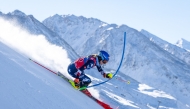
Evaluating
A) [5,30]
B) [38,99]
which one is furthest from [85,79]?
[5,30]

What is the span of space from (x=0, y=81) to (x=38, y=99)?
0.83 metres

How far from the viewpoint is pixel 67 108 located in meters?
7.05

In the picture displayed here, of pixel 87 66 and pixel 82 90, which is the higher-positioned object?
pixel 87 66

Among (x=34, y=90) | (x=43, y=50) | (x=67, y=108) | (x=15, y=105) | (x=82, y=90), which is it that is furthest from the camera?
(x=43, y=50)

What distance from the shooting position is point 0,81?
5.80m

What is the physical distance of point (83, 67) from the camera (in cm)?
1374

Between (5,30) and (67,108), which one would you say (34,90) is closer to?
(67,108)

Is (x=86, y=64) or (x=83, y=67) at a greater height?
(x=86, y=64)

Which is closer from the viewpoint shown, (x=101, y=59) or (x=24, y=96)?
(x=24, y=96)

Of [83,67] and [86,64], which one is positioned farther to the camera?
[83,67]

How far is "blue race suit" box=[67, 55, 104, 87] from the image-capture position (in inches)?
526

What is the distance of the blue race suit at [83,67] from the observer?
13.4m

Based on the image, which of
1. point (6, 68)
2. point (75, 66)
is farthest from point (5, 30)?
point (6, 68)

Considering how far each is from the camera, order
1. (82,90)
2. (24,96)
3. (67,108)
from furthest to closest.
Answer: (82,90), (67,108), (24,96)
